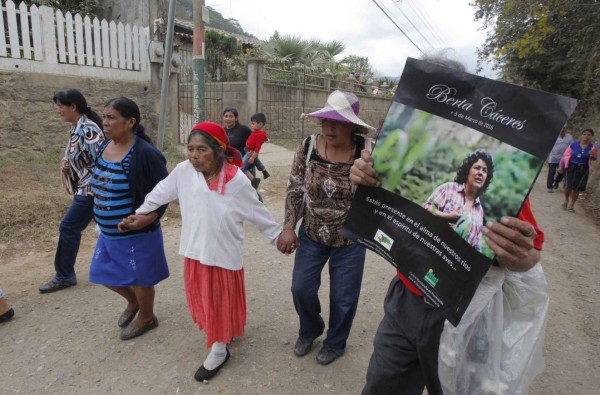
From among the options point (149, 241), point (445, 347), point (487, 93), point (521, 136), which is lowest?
point (149, 241)

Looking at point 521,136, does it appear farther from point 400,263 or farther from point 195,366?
point 195,366

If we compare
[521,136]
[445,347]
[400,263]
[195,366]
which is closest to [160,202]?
[195,366]

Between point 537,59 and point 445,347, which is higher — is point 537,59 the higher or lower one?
the higher one

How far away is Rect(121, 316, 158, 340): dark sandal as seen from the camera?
287 cm

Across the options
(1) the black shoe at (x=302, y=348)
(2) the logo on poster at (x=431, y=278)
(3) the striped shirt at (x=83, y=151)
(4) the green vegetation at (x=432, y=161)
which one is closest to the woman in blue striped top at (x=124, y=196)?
(3) the striped shirt at (x=83, y=151)

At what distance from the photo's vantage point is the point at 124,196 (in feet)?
8.75

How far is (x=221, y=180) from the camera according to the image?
2383 millimetres

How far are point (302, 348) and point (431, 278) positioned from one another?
1613 mm

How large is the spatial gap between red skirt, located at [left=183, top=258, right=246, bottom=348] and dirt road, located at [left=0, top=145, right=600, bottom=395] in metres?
0.32

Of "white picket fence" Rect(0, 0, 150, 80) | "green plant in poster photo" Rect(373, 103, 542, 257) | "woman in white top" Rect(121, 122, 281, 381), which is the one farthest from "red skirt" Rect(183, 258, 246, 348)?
"white picket fence" Rect(0, 0, 150, 80)

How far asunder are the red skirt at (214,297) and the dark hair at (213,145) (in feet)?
2.09

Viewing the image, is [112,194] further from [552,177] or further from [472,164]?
[552,177]

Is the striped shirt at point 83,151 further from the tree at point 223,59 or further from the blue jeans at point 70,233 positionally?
the tree at point 223,59

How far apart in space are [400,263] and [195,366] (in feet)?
5.78
